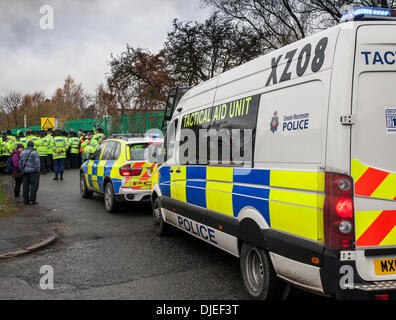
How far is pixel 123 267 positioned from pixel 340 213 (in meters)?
3.30

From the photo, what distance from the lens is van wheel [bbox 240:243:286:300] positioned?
3898 mm

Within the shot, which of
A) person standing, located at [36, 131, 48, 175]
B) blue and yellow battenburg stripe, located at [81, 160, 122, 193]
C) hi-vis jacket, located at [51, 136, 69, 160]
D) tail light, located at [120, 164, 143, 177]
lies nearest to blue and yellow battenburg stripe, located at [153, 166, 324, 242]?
tail light, located at [120, 164, 143, 177]

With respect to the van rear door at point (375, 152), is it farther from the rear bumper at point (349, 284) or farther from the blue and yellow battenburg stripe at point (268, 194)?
the blue and yellow battenburg stripe at point (268, 194)

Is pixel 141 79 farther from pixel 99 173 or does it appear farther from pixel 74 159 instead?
pixel 99 173

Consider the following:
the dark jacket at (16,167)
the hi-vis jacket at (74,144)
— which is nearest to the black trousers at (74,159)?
the hi-vis jacket at (74,144)

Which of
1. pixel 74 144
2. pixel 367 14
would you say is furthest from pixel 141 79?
pixel 367 14

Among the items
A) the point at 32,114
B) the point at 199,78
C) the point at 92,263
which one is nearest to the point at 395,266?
the point at 92,263

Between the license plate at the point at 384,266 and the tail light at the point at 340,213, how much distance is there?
26 centimetres

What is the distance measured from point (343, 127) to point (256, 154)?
45.1 inches

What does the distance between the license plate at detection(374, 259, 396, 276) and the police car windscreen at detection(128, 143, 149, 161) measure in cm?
647

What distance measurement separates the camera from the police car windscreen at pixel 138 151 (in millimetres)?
9102

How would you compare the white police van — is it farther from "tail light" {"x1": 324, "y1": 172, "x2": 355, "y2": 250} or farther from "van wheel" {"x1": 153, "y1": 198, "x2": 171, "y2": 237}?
"van wheel" {"x1": 153, "y1": 198, "x2": 171, "y2": 237}

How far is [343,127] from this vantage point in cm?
314
